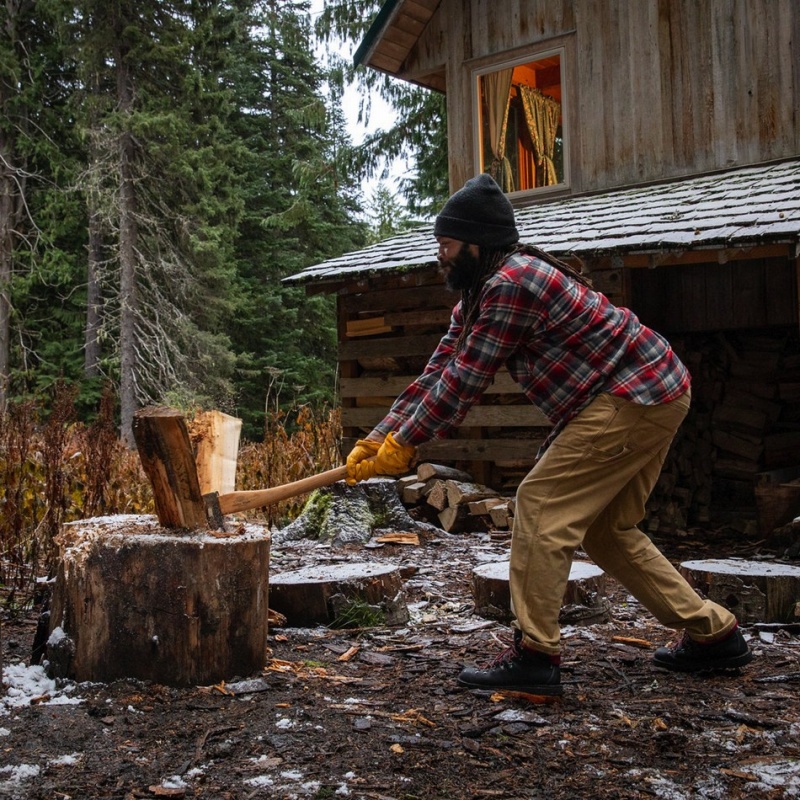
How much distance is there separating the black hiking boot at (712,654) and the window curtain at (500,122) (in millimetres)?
7930

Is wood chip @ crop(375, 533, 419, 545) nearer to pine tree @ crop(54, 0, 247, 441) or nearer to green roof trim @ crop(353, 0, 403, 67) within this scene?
green roof trim @ crop(353, 0, 403, 67)

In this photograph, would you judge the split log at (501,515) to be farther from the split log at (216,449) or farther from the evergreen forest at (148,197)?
the evergreen forest at (148,197)

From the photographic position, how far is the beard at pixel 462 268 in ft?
11.5

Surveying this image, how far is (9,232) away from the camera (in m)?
20.2

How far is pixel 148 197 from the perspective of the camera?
63.4 ft

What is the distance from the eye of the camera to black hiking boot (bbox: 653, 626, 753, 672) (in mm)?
3631

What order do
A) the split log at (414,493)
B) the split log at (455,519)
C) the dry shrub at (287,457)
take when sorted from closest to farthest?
1. the split log at (455,519)
2. the split log at (414,493)
3. the dry shrub at (287,457)

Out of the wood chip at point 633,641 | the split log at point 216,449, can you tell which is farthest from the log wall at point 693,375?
the wood chip at point 633,641

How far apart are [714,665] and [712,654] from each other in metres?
0.05

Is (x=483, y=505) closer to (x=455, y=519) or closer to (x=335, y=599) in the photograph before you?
(x=455, y=519)

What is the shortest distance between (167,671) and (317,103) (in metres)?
13.4

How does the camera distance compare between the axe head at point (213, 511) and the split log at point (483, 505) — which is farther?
the split log at point (483, 505)

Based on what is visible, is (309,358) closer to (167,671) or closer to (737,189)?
(737,189)

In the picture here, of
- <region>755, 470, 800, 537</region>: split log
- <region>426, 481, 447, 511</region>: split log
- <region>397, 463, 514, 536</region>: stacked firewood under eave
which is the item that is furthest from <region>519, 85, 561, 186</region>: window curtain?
<region>755, 470, 800, 537</region>: split log
